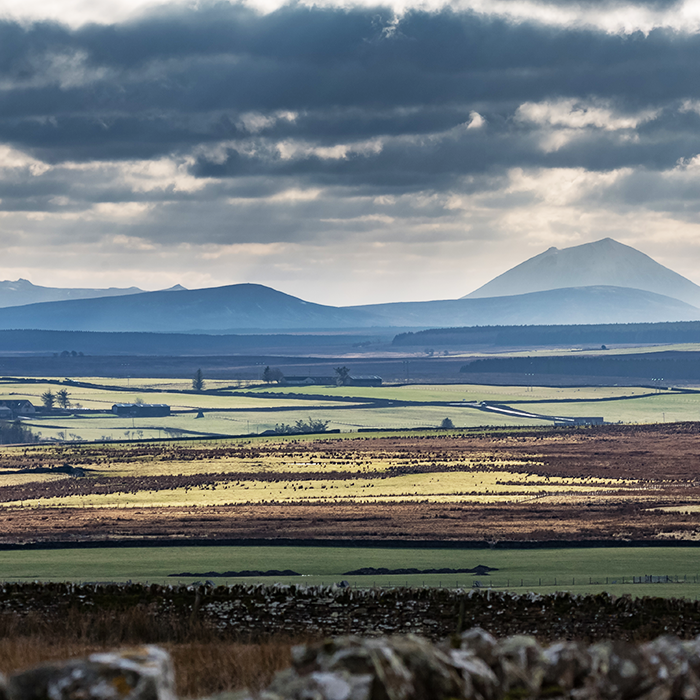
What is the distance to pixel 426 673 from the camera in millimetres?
7328

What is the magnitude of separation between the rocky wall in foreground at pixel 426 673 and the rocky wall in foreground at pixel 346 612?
46.3 feet

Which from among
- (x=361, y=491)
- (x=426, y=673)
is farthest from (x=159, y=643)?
(x=361, y=491)

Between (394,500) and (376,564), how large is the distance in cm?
3080

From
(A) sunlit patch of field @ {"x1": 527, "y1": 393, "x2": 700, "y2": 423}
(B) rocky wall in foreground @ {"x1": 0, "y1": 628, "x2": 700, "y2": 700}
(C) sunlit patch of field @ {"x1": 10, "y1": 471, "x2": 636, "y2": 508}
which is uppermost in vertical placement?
(B) rocky wall in foreground @ {"x1": 0, "y1": 628, "x2": 700, "y2": 700}

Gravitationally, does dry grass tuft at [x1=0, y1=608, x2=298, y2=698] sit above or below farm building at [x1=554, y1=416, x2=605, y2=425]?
above

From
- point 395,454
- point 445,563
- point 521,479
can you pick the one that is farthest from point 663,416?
point 445,563

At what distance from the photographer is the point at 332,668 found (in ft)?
23.5

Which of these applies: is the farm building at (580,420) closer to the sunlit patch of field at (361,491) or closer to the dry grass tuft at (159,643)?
the sunlit patch of field at (361,491)

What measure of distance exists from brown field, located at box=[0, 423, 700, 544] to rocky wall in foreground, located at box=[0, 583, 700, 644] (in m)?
31.2

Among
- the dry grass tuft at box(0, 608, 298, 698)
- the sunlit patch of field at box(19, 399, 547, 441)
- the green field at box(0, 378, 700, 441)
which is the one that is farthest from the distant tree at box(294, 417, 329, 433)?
the dry grass tuft at box(0, 608, 298, 698)

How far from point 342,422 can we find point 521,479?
78.1 metres

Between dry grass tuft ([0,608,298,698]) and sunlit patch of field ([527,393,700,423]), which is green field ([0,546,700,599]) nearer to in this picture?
dry grass tuft ([0,608,298,698])

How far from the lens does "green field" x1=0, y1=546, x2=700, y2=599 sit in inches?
1545

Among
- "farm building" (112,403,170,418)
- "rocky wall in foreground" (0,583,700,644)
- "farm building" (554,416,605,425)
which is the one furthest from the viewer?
"farm building" (112,403,170,418)
